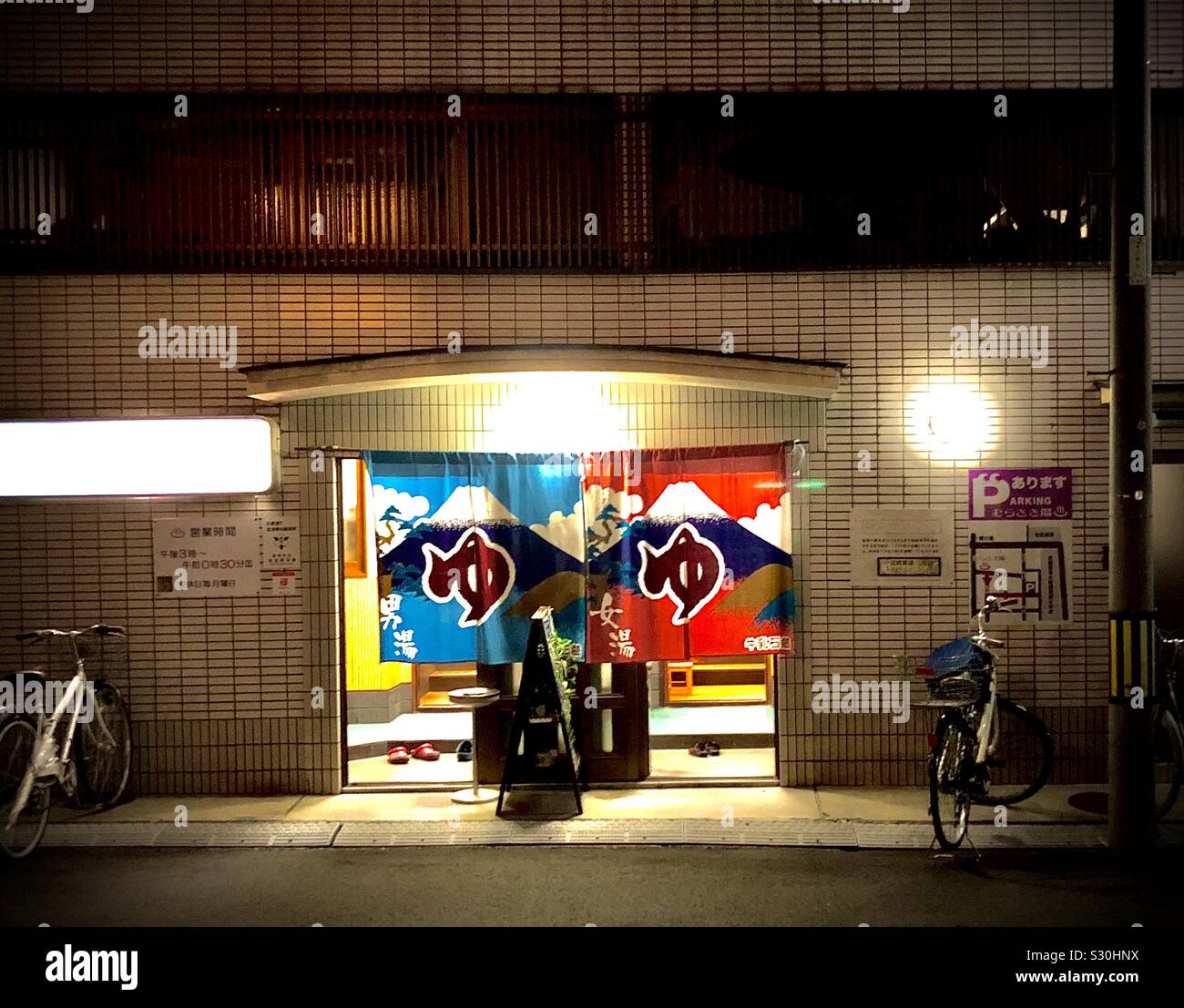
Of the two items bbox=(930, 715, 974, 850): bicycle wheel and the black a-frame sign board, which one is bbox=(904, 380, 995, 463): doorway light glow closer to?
bbox=(930, 715, 974, 850): bicycle wheel

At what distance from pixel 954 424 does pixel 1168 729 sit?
328 cm

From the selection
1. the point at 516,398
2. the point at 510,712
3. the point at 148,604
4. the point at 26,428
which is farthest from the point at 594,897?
the point at 26,428

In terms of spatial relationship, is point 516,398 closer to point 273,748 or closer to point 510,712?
point 510,712

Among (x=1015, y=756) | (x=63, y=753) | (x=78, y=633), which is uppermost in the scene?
(x=78, y=633)

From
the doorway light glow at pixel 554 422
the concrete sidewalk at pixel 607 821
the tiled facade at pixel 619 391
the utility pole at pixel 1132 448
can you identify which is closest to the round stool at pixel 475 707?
the concrete sidewalk at pixel 607 821

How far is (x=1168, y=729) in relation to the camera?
27.4 feet

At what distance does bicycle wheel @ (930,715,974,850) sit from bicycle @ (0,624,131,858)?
289 inches

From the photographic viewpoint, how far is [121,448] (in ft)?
30.1

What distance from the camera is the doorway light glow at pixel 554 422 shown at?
9.36 meters

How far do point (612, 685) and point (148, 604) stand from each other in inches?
182

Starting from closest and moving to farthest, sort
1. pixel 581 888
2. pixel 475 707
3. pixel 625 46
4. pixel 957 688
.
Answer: pixel 581 888
pixel 957 688
pixel 475 707
pixel 625 46

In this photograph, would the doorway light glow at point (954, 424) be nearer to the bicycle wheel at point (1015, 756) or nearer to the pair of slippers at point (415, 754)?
the bicycle wheel at point (1015, 756)

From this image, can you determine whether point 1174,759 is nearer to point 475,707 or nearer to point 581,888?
point 581,888

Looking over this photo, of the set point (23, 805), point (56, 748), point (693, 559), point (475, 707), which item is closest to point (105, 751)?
point (56, 748)
